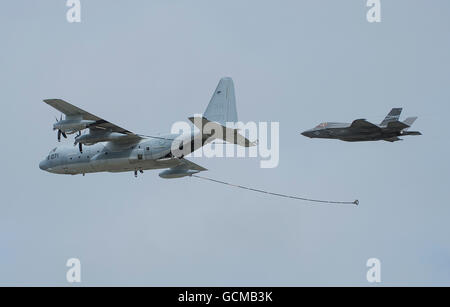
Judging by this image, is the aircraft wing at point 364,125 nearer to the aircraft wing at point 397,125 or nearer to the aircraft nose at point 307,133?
the aircraft wing at point 397,125

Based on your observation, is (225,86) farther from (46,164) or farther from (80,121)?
(46,164)

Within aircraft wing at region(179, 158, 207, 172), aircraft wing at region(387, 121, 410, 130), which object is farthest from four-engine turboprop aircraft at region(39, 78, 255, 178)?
aircraft wing at region(387, 121, 410, 130)

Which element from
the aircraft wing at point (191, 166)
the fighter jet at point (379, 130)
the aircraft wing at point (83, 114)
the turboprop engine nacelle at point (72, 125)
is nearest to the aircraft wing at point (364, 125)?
the fighter jet at point (379, 130)

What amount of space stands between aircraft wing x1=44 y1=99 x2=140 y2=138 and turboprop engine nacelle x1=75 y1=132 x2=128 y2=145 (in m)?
0.33

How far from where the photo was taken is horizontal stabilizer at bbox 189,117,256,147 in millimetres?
53688

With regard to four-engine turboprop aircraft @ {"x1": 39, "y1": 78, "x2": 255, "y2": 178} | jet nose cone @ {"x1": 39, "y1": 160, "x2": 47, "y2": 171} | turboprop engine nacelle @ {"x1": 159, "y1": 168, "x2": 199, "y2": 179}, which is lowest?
turboprop engine nacelle @ {"x1": 159, "y1": 168, "x2": 199, "y2": 179}

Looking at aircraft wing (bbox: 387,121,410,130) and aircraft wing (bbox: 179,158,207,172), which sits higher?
aircraft wing (bbox: 387,121,410,130)

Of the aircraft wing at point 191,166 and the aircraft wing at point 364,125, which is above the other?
the aircraft wing at point 364,125

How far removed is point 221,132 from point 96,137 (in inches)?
327

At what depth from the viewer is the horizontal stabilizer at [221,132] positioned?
5369cm

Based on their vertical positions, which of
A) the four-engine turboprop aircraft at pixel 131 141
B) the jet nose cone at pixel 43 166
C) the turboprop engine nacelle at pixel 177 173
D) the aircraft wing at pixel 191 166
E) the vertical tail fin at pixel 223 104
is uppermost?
the vertical tail fin at pixel 223 104

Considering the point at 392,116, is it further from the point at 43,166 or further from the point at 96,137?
the point at 43,166

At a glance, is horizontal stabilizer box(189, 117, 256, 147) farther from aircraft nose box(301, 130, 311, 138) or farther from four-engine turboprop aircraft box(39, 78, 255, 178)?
aircraft nose box(301, 130, 311, 138)

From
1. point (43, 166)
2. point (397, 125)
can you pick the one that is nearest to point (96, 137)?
point (43, 166)
